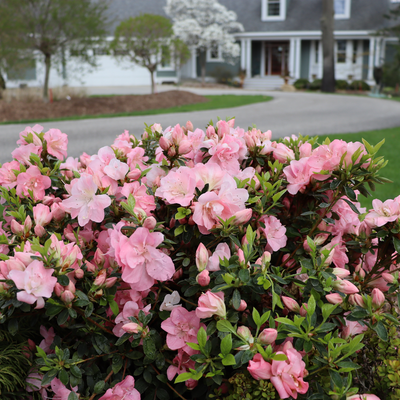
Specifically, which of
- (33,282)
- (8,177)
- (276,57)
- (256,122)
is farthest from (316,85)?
(33,282)

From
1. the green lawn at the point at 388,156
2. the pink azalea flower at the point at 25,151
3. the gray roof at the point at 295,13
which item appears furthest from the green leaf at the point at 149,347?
the gray roof at the point at 295,13

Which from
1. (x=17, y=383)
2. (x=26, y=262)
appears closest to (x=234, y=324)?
(x=26, y=262)

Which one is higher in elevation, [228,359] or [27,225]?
[27,225]

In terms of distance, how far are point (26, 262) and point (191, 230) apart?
0.60 m

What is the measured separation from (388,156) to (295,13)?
103 ft

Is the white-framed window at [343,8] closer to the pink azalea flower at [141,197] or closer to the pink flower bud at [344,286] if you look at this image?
the pink azalea flower at [141,197]

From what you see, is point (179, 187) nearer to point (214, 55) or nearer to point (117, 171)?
point (117, 171)

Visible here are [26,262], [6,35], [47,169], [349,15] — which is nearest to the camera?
[26,262]

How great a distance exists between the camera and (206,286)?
161 cm

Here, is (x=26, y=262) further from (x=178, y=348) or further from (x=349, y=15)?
(x=349, y=15)

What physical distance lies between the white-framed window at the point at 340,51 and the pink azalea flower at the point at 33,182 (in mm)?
35768

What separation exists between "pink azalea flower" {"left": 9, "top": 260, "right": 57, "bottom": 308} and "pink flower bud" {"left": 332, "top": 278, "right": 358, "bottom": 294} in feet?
3.19

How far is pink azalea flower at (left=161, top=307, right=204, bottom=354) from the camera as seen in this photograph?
64.2 inches

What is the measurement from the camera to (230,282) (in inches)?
58.6
